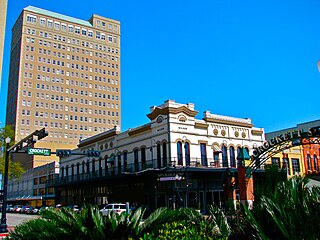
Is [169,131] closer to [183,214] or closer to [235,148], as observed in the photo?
[235,148]

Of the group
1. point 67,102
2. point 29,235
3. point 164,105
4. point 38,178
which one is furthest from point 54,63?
point 29,235

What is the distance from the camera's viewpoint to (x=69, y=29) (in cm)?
12212

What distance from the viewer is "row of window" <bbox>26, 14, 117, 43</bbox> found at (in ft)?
384

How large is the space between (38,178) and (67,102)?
125ft

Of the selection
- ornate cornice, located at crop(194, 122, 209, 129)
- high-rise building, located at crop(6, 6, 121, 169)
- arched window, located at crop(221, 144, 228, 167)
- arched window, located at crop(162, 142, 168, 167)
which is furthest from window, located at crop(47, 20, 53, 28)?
arched window, located at crop(162, 142, 168, 167)

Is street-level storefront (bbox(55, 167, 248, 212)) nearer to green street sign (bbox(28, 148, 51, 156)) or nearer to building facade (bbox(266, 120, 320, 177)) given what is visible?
building facade (bbox(266, 120, 320, 177))

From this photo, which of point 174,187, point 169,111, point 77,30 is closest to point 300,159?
point 174,187

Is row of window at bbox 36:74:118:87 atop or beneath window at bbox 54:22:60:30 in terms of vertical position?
beneath

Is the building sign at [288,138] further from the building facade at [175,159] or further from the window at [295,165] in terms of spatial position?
the window at [295,165]

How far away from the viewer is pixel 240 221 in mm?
7641

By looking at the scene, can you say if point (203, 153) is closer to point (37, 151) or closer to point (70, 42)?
point (37, 151)

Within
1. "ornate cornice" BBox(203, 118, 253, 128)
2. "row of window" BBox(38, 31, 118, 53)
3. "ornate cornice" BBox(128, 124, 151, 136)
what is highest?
"row of window" BBox(38, 31, 118, 53)

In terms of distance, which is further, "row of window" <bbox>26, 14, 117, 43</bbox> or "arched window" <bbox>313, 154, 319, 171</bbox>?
"row of window" <bbox>26, 14, 117, 43</bbox>

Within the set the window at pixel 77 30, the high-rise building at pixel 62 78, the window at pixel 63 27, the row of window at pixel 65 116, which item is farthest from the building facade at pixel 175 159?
the window at pixel 77 30
